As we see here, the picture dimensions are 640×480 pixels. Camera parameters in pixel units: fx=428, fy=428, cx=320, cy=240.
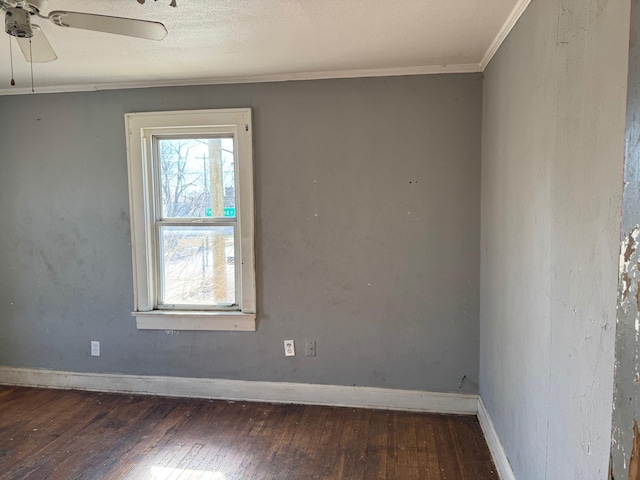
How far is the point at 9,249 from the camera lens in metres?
3.30

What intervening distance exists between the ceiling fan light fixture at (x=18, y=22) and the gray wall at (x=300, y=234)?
1482mm

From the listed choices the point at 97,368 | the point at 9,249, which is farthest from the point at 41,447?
the point at 9,249

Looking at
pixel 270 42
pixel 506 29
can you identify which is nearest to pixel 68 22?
pixel 270 42

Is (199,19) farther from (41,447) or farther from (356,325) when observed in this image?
(41,447)

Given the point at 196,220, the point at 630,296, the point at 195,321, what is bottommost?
the point at 195,321

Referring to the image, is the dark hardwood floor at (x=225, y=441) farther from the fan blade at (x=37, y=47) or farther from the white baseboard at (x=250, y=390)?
the fan blade at (x=37, y=47)

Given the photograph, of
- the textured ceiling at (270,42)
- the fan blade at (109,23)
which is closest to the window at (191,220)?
the textured ceiling at (270,42)

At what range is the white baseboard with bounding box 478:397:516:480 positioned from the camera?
2078 mm

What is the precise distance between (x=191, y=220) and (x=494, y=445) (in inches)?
94.4

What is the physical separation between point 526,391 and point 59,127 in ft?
11.2

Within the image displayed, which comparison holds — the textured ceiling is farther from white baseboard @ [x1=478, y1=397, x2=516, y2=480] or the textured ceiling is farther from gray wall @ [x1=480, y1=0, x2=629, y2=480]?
white baseboard @ [x1=478, y1=397, x2=516, y2=480]

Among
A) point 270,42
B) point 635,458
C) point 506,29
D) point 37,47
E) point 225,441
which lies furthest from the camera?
point 225,441

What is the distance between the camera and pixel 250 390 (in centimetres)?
309

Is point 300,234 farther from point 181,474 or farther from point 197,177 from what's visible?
point 181,474
